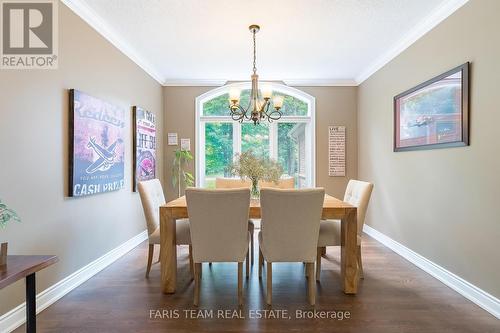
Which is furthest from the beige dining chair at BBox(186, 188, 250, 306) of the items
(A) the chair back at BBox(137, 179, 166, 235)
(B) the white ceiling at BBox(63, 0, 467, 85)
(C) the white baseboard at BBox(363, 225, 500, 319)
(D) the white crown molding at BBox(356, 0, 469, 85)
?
(D) the white crown molding at BBox(356, 0, 469, 85)

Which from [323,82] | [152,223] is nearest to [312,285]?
[152,223]

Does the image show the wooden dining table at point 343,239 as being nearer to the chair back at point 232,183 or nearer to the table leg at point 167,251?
the table leg at point 167,251

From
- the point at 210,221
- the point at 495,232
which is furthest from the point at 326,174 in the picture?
the point at 210,221

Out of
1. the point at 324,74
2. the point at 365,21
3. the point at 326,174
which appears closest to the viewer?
the point at 365,21

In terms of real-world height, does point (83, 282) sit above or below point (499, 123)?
below

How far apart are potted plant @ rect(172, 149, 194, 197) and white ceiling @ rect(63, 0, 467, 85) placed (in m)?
1.32

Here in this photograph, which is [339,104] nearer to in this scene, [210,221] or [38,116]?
[210,221]

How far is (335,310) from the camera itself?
215 centimetres

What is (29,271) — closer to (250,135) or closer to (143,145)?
(143,145)

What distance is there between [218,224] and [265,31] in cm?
217

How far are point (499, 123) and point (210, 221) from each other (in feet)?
7.36

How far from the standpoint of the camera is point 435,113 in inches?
109

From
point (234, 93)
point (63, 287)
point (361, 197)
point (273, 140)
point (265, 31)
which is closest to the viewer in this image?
point (63, 287)

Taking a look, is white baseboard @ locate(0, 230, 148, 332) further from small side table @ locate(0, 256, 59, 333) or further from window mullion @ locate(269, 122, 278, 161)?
window mullion @ locate(269, 122, 278, 161)
